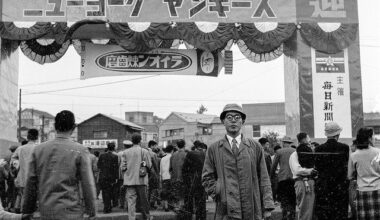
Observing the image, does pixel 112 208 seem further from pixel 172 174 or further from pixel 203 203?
pixel 203 203

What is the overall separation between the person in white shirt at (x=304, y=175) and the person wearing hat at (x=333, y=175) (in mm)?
200

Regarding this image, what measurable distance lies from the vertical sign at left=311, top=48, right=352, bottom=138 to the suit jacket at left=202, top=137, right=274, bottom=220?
6.59 metres

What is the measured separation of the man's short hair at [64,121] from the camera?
183 inches

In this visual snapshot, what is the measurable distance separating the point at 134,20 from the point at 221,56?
2318 millimetres

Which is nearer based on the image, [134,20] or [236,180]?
[236,180]

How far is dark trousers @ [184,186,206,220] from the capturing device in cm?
1084

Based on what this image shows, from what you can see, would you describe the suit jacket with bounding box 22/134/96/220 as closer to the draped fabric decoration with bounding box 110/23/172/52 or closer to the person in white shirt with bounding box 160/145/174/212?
the draped fabric decoration with bounding box 110/23/172/52

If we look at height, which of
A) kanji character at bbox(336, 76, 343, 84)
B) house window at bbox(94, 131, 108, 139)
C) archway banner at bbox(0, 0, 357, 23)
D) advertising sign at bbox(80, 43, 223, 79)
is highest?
archway banner at bbox(0, 0, 357, 23)

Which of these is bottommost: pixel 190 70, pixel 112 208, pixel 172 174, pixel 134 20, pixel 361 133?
pixel 112 208

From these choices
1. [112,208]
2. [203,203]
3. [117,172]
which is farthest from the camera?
[112,208]

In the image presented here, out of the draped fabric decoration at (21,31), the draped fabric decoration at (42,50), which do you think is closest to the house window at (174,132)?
the draped fabric decoration at (42,50)

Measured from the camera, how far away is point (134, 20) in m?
11.3

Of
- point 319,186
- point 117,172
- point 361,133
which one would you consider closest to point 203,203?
point 117,172

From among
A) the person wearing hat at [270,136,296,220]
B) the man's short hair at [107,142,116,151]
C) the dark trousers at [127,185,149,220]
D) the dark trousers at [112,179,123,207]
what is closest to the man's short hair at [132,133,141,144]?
the dark trousers at [127,185,149,220]
